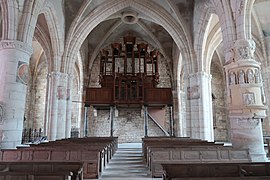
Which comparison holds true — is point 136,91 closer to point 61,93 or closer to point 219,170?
point 61,93

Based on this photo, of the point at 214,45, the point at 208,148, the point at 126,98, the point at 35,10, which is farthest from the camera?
the point at 126,98

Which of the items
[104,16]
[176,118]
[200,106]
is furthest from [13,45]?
[176,118]

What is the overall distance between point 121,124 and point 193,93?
26.2 ft

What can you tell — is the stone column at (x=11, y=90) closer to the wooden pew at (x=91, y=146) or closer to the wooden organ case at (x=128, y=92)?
the wooden pew at (x=91, y=146)

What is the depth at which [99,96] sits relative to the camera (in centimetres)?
1438

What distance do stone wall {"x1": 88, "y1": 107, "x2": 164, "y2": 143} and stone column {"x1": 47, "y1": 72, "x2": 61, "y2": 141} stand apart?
6598mm

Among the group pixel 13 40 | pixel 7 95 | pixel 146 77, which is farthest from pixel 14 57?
pixel 146 77

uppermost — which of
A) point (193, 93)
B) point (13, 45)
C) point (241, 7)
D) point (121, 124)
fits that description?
point (241, 7)

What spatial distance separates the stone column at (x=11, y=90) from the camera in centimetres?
633

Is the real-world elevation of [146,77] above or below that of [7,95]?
above

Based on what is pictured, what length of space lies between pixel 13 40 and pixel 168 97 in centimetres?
1004

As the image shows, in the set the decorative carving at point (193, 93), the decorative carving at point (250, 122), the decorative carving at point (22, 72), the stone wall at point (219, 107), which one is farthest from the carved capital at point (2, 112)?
the stone wall at point (219, 107)

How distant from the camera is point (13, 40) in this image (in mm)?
6742

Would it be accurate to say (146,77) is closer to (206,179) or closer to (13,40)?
(13,40)
